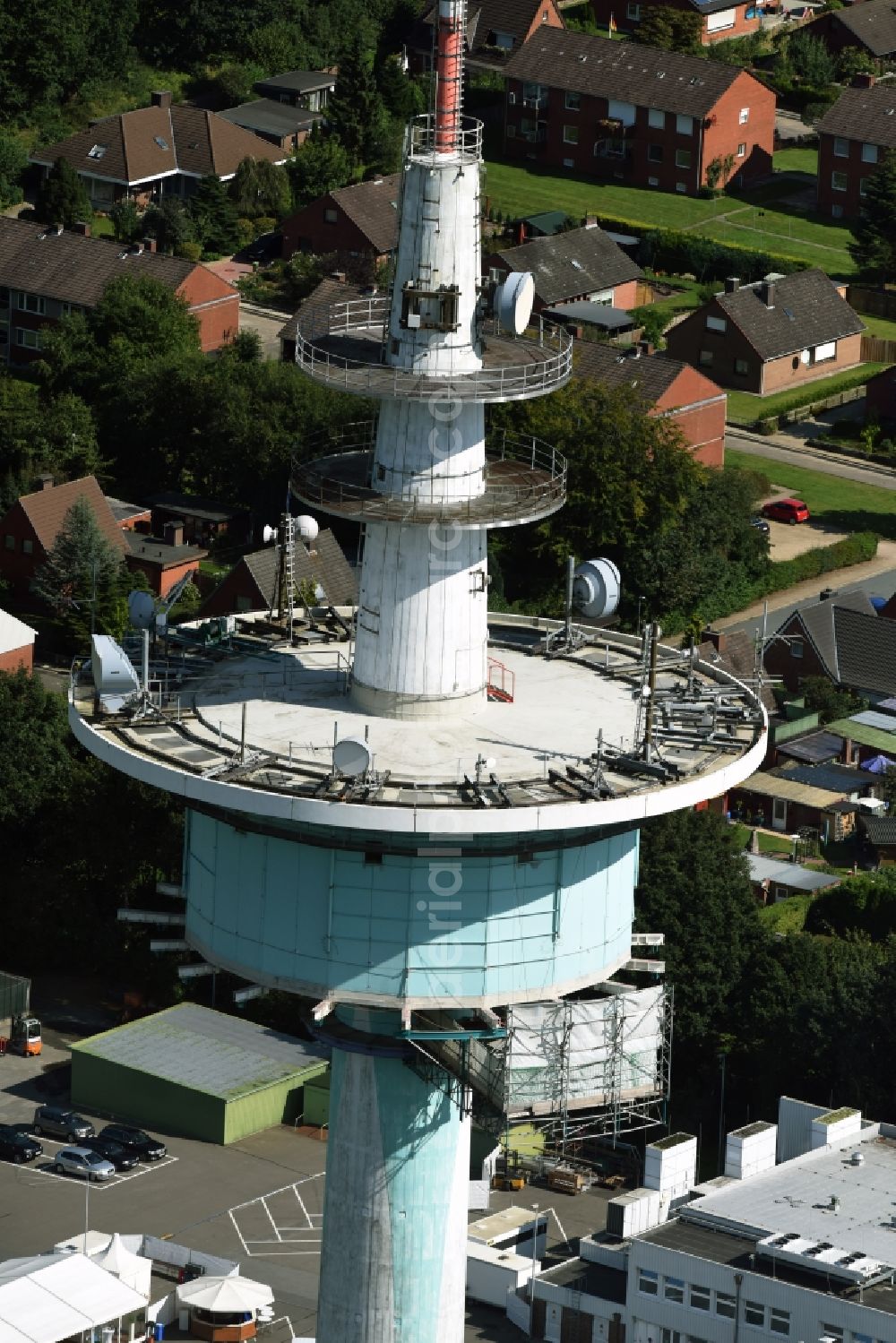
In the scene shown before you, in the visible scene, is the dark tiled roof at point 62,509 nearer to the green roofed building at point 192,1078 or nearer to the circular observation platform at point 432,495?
the green roofed building at point 192,1078

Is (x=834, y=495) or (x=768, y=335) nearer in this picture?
(x=834, y=495)

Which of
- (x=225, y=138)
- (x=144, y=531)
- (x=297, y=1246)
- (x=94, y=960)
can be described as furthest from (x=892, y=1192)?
(x=225, y=138)

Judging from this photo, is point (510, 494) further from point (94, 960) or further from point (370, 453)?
point (94, 960)

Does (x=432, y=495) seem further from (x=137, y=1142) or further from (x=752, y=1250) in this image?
(x=137, y=1142)

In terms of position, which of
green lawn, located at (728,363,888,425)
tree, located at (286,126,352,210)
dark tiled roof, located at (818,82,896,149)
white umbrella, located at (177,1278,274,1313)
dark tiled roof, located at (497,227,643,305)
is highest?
dark tiled roof, located at (818,82,896,149)

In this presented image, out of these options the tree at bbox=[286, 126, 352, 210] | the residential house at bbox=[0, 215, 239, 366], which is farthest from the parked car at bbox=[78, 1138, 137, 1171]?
the tree at bbox=[286, 126, 352, 210]

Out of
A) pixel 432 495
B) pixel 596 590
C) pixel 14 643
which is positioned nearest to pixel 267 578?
pixel 14 643

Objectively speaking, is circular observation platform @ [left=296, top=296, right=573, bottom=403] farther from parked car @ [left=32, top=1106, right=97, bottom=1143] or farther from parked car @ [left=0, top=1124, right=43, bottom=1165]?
parked car @ [left=32, top=1106, right=97, bottom=1143]
